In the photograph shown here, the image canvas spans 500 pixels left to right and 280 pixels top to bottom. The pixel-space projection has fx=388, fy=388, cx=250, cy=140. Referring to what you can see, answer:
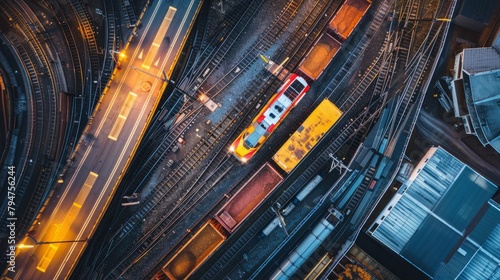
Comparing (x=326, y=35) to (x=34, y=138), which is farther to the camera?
(x=34, y=138)

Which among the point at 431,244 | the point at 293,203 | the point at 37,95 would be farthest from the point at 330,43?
the point at 37,95

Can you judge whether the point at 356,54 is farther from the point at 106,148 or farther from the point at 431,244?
the point at 106,148

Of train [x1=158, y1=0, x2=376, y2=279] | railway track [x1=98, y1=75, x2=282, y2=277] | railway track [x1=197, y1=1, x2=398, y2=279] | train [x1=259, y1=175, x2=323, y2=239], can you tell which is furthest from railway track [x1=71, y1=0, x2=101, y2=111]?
train [x1=259, y1=175, x2=323, y2=239]

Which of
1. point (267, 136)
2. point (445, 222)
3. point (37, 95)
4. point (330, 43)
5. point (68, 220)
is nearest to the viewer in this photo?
point (68, 220)

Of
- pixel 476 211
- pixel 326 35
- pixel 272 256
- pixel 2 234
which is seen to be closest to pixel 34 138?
pixel 2 234

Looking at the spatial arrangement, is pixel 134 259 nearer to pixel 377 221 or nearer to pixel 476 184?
pixel 377 221

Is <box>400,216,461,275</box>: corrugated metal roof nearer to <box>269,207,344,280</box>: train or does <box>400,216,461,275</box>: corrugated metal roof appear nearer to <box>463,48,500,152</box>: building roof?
<box>269,207,344,280</box>: train
